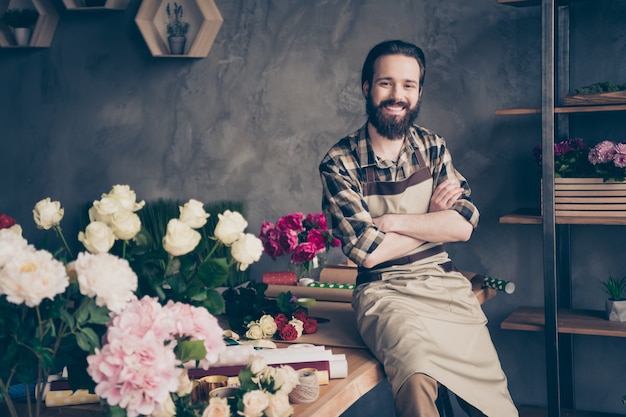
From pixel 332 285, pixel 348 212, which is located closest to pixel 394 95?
pixel 348 212

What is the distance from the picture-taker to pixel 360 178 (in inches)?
113

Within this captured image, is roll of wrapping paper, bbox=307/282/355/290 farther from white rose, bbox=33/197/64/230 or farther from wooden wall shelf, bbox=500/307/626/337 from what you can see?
white rose, bbox=33/197/64/230

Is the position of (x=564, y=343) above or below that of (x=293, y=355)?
below

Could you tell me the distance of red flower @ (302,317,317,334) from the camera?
2615mm

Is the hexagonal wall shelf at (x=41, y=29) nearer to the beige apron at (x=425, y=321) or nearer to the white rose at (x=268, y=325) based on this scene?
the beige apron at (x=425, y=321)

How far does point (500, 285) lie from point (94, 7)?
295 centimetres

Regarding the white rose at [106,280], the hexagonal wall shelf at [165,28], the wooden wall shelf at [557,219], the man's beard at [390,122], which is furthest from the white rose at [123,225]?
the hexagonal wall shelf at [165,28]

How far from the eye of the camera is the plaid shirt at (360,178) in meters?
2.72

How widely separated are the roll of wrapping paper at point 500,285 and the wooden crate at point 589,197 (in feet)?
1.52

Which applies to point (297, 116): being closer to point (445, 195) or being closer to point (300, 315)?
point (445, 195)

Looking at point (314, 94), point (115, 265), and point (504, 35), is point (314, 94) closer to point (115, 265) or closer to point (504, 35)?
point (504, 35)

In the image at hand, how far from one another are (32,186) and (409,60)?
10.3 feet

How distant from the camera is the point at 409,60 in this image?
2900 millimetres

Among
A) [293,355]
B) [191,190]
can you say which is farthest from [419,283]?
[191,190]
